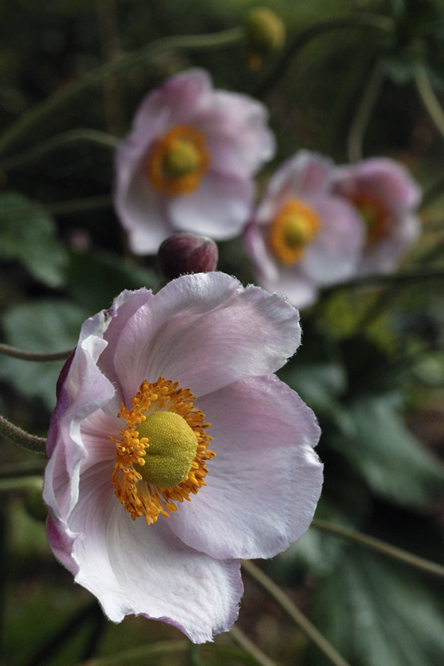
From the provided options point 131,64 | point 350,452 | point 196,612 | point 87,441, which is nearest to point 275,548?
Result: point 196,612

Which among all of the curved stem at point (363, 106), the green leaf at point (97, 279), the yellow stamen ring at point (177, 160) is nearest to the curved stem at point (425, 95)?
the curved stem at point (363, 106)

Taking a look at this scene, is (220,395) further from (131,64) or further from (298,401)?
(131,64)

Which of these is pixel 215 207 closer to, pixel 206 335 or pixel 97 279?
pixel 97 279

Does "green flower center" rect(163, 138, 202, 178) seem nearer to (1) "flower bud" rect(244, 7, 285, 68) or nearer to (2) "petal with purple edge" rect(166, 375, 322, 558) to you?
(1) "flower bud" rect(244, 7, 285, 68)

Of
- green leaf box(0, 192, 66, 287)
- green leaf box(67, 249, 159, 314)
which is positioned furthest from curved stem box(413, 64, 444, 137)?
green leaf box(0, 192, 66, 287)

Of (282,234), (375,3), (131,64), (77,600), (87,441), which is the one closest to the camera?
(87,441)

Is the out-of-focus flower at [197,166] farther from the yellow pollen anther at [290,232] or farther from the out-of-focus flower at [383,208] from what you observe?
the out-of-focus flower at [383,208]
